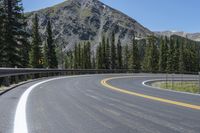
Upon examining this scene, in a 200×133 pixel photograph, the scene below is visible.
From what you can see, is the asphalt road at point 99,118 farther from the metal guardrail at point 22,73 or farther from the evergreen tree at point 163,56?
the evergreen tree at point 163,56

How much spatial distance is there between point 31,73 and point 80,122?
24.9 metres

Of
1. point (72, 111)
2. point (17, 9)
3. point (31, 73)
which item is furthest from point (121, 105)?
point (17, 9)

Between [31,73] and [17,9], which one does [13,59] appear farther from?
[31,73]

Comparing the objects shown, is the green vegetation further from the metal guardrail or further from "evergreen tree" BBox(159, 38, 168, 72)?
the metal guardrail

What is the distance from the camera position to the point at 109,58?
139 metres

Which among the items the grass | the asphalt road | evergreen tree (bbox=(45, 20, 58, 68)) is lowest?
the grass

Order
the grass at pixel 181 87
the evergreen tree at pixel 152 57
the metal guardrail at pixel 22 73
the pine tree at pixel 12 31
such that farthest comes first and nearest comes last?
the evergreen tree at pixel 152 57
the pine tree at pixel 12 31
the grass at pixel 181 87
the metal guardrail at pixel 22 73

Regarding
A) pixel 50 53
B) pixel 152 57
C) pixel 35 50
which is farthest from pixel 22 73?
pixel 152 57

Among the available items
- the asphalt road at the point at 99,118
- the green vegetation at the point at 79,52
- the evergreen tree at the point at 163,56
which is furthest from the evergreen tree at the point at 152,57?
the asphalt road at the point at 99,118

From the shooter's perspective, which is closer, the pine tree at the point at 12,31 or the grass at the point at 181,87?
the grass at the point at 181,87

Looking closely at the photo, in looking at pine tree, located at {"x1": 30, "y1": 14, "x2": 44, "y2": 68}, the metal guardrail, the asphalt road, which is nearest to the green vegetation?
pine tree, located at {"x1": 30, "y1": 14, "x2": 44, "y2": 68}

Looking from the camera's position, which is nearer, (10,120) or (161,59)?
(10,120)

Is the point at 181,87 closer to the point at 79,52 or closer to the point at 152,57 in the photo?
the point at 152,57

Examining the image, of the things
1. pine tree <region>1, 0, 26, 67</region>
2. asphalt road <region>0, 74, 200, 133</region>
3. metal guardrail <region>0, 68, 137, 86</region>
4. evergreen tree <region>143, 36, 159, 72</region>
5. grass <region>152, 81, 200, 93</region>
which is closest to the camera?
asphalt road <region>0, 74, 200, 133</region>
